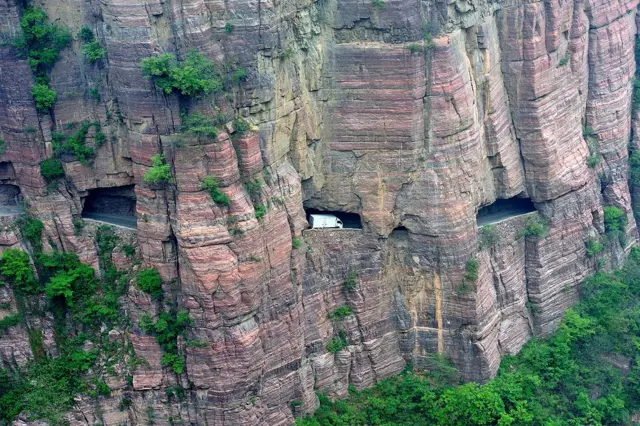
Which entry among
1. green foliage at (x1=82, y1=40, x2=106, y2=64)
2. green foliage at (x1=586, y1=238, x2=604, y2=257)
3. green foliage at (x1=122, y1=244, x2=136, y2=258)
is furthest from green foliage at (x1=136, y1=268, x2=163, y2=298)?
green foliage at (x1=586, y1=238, x2=604, y2=257)

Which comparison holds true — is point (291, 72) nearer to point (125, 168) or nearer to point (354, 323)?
point (125, 168)

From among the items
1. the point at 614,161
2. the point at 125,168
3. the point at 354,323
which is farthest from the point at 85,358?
the point at 614,161

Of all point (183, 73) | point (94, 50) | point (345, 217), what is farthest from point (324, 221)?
point (94, 50)

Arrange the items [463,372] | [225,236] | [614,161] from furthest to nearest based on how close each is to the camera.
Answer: [614,161] < [463,372] < [225,236]

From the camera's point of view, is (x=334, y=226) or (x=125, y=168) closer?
(x=125, y=168)

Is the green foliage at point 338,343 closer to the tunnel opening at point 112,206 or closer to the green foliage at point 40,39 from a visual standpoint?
the tunnel opening at point 112,206

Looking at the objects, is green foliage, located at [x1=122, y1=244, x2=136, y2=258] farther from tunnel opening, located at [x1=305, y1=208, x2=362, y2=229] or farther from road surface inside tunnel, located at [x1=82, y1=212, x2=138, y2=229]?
tunnel opening, located at [x1=305, y1=208, x2=362, y2=229]
